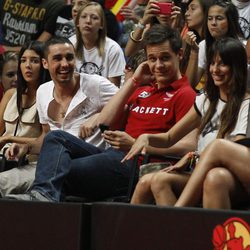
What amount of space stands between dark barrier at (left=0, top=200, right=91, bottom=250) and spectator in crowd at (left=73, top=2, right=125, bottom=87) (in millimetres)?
2243

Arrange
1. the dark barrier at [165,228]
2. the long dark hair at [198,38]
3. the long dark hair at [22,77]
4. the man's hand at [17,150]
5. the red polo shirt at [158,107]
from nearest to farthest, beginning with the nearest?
the dark barrier at [165,228] < the red polo shirt at [158,107] < the man's hand at [17,150] < the long dark hair at [198,38] < the long dark hair at [22,77]

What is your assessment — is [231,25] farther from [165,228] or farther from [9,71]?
[9,71]

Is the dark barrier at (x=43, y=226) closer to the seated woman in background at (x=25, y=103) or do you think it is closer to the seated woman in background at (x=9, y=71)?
the seated woman in background at (x=25, y=103)

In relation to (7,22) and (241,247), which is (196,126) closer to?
(241,247)

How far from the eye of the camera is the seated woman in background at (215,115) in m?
5.22

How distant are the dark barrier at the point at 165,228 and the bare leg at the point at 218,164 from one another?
182 millimetres

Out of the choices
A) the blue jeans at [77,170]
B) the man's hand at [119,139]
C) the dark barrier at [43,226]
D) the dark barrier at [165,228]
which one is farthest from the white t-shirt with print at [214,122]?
the dark barrier at [43,226]

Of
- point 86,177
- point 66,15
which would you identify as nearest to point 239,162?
point 86,177

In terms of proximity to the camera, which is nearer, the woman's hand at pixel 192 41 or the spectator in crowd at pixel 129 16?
the woman's hand at pixel 192 41

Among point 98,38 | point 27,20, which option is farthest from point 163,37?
point 27,20

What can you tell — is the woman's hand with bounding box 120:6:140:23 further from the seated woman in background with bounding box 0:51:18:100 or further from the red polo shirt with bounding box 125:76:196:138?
the red polo shirt with bounding box 125:76:196:138

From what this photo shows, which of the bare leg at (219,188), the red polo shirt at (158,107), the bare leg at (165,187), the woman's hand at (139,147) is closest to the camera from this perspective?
the bare leg at (219,188)

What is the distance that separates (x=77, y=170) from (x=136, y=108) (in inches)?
25.8

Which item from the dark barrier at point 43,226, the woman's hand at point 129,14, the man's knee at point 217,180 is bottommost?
the dark barrier at point 43,226
